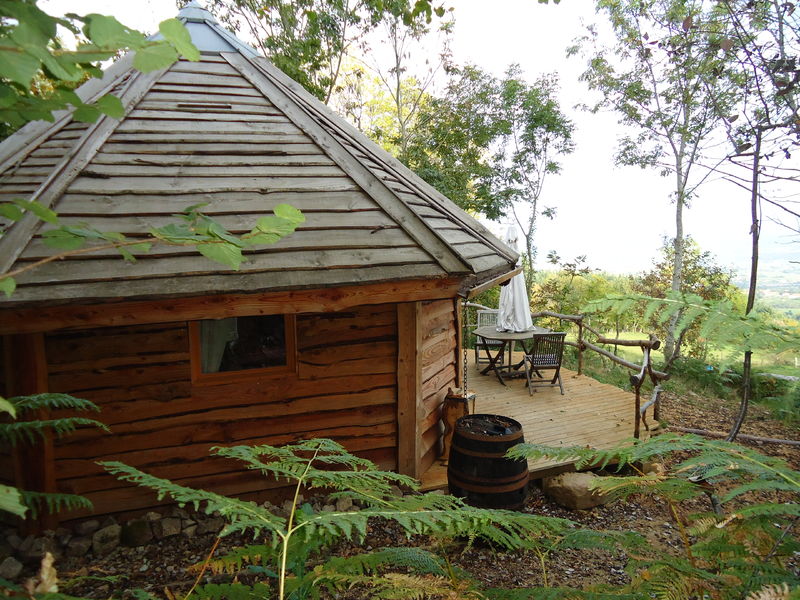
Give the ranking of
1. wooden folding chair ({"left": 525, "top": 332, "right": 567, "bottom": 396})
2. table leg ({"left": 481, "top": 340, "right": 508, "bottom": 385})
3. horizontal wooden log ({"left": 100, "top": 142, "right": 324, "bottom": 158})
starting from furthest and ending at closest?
table leg ({"left": 481, "top": 340, "right": 508, "bottom": 385}) → wooden folding chair ({"left": 525, "top": 332, "right": 567, "bottom": 396}) → horizontal wooden log ({"left": 100, "top": 142, "right": 324, "bottom": 158})

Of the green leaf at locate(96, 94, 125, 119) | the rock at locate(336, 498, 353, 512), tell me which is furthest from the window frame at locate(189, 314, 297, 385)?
the green leaf at locate(96, 94, 125, 119)

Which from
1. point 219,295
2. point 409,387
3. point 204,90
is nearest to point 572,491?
point 409,387

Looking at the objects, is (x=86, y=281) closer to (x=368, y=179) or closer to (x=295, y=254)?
(x=295, y=254)

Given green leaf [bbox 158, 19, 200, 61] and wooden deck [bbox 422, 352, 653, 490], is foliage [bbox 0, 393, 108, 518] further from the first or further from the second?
wooden deck [bbox 422, 352, 653, 490]

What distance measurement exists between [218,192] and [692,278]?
14.9 m

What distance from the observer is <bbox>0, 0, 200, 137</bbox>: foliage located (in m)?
0.76

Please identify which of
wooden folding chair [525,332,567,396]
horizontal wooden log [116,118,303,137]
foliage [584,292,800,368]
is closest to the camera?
foliage [584,292,800,368]

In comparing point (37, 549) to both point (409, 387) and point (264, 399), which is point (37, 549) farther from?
point (409, 387)

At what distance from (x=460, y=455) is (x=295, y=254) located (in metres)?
2.44

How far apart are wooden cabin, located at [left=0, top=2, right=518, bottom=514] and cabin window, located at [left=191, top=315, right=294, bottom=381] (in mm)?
15

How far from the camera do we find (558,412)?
7.15m

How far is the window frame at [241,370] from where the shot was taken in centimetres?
441

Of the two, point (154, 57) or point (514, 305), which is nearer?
point (154, 57)

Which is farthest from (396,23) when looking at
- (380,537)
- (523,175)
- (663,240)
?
(380,537)
